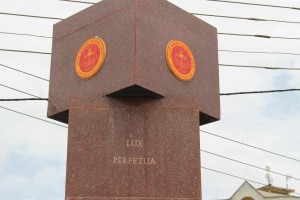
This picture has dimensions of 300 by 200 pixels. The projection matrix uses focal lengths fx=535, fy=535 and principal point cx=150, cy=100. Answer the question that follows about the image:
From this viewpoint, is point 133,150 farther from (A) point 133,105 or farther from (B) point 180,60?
(B) point 180,60

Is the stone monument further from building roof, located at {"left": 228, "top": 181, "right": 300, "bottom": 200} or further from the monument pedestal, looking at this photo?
building roof, located at {"left": 228, "top": 181, "right": 300, "bottom": 200}

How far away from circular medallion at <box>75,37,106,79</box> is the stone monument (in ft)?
0.08

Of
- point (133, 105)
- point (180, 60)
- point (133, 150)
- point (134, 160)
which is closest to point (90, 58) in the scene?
point (133, 105)

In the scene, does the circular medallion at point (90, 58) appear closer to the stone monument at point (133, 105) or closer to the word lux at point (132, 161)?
the stone monument at point (133, 105)

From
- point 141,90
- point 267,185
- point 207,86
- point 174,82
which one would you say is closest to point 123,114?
point 141,90

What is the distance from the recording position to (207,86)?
44.2 feet

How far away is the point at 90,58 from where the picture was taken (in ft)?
42.2

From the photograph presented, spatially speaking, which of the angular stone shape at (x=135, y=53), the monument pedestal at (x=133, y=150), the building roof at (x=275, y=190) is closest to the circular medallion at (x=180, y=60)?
the angular stone shape at (x=135, y=53)

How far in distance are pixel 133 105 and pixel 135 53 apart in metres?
1.21

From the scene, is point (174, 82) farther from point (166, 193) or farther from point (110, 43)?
point (166, 193)

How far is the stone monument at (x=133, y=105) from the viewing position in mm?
11750

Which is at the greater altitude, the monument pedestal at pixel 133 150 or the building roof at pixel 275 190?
the building roof at pixel 275 190

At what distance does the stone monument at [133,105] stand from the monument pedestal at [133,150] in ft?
0.07

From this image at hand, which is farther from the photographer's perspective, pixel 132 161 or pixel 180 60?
pixel 180 60
